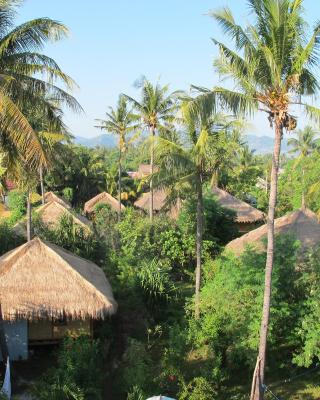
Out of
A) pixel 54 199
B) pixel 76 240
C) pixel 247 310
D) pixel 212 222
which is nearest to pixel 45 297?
pixel 247 310

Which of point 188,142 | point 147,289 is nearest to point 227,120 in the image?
point 188,142

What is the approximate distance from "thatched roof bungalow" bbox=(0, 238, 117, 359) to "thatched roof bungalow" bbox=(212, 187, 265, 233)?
1508 cm

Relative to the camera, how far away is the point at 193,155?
45.5ft

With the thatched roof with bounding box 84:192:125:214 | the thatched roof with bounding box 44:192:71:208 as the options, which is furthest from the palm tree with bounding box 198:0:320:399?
the thatched roof with bounding box 84:192:125:214

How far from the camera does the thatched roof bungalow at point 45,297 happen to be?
12.1 meters

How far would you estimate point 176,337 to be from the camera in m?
12.2

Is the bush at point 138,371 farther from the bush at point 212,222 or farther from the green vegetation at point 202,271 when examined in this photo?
the bush at point 212,222

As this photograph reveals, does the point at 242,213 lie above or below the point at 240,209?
below

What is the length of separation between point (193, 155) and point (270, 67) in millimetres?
5176

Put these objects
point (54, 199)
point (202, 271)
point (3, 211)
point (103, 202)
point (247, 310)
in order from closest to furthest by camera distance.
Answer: point (247, 310) → point (3, 211) → point (202, 271) → point (54, 199) → point (103, 202)

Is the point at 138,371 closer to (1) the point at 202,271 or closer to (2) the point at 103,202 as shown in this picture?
(1) the point at 202,271

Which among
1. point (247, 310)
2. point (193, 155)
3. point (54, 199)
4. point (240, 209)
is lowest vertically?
point (247, 310)

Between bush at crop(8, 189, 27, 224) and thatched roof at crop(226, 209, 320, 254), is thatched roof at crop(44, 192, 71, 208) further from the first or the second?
thatched roof at crop(226, 209, 320, 254)

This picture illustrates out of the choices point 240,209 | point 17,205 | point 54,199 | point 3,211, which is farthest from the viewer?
point 17,205
